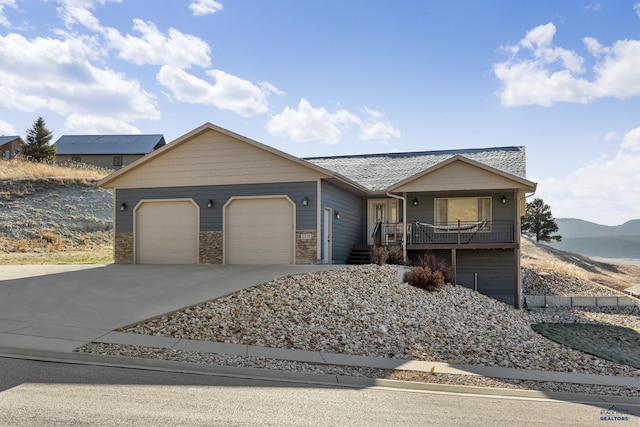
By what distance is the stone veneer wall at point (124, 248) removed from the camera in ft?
64.6

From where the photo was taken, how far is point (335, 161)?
26.1m

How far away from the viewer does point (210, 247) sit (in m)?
18.6

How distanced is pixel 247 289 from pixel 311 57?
9285 mm

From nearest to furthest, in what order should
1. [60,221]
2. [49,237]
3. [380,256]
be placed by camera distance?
[380,256], [49,237], [60,221]

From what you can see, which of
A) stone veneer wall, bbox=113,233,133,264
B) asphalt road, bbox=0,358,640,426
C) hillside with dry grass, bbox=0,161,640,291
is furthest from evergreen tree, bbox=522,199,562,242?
asphalt road, bbox=0,358,640,426

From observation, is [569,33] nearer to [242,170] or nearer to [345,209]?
[345,209]

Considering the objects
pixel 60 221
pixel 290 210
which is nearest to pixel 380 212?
pixel 290 210

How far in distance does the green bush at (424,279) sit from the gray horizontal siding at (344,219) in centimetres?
345

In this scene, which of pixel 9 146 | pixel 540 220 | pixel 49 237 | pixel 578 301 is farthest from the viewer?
pixel 9 146

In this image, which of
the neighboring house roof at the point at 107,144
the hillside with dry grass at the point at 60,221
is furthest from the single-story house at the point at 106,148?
the hillside with dry grass at the point at 60,221

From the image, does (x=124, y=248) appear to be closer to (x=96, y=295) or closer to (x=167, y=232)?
(x=167, y=232)

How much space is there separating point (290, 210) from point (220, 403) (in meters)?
12.2

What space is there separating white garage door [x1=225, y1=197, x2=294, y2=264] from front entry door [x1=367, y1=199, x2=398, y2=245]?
237 inches

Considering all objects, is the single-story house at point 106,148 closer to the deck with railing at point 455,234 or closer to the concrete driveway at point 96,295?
the concrete driveway at point 96,295
